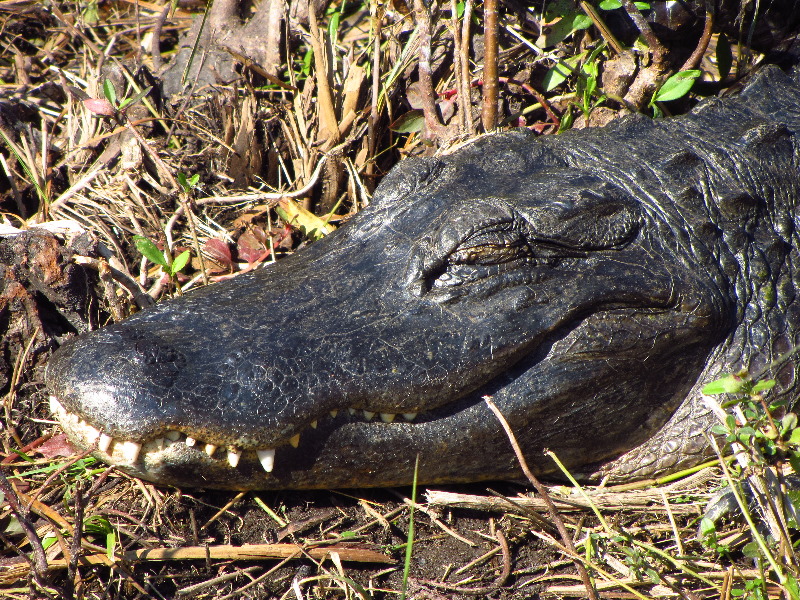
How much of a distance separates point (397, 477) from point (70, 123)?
9.14 feet

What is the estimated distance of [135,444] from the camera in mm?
2057

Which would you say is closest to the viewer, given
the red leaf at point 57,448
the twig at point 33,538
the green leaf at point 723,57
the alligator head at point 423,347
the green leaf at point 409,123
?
the twig at point 33,538

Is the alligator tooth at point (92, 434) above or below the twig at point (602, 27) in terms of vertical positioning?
below

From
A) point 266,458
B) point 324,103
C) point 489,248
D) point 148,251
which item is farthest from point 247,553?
point 324,103

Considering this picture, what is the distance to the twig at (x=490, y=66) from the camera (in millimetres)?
3428

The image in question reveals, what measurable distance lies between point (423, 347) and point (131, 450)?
0.91 meters

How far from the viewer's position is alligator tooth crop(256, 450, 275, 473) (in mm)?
2180

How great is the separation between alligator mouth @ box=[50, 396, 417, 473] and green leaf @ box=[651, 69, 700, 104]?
243cm

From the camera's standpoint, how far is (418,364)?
7.57ft

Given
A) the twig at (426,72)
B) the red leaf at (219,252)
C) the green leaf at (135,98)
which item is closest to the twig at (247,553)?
the red leaf at (219,252)

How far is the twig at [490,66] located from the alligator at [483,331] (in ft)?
1.80

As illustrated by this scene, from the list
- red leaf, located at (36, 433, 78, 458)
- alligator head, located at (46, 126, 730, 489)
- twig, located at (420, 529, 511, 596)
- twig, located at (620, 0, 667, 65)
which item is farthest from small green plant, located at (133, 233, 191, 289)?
twig, located at (620, 0, 667, 65)

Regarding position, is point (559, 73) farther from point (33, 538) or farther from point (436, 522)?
point (33, 538)

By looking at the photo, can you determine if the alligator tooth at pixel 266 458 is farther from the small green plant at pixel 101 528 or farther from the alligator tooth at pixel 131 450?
the small green plant at pixel 101 528
